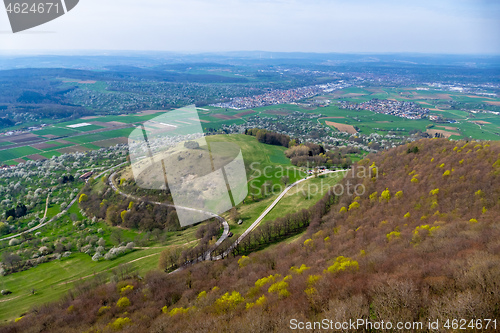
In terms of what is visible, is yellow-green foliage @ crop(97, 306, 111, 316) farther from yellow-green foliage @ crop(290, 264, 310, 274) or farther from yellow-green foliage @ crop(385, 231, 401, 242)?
yellow-green foliage @ crop(385, 231, 401, 242)

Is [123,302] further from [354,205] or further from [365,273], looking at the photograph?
[354,205]

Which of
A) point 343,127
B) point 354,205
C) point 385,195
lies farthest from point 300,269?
point 343,127

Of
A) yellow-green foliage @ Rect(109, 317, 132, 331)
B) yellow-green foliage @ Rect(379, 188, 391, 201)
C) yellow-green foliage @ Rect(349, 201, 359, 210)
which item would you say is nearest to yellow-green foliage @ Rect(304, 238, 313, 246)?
yellow-green foliage @ Rect(349, 201, 359, 210)

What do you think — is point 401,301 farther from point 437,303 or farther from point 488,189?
point 488,189

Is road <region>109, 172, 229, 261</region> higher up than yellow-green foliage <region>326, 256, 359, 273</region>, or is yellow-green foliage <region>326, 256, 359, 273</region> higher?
yellow-green foliage <region>326, 256, 359, 273</region>

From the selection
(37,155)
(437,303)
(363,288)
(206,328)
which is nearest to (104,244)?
(206,328)

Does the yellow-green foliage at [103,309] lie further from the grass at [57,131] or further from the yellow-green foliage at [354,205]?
the grass at [57,131]

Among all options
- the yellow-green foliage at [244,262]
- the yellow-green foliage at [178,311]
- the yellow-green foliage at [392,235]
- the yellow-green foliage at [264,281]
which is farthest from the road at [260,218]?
the yellow-green foliage at [392,235]
